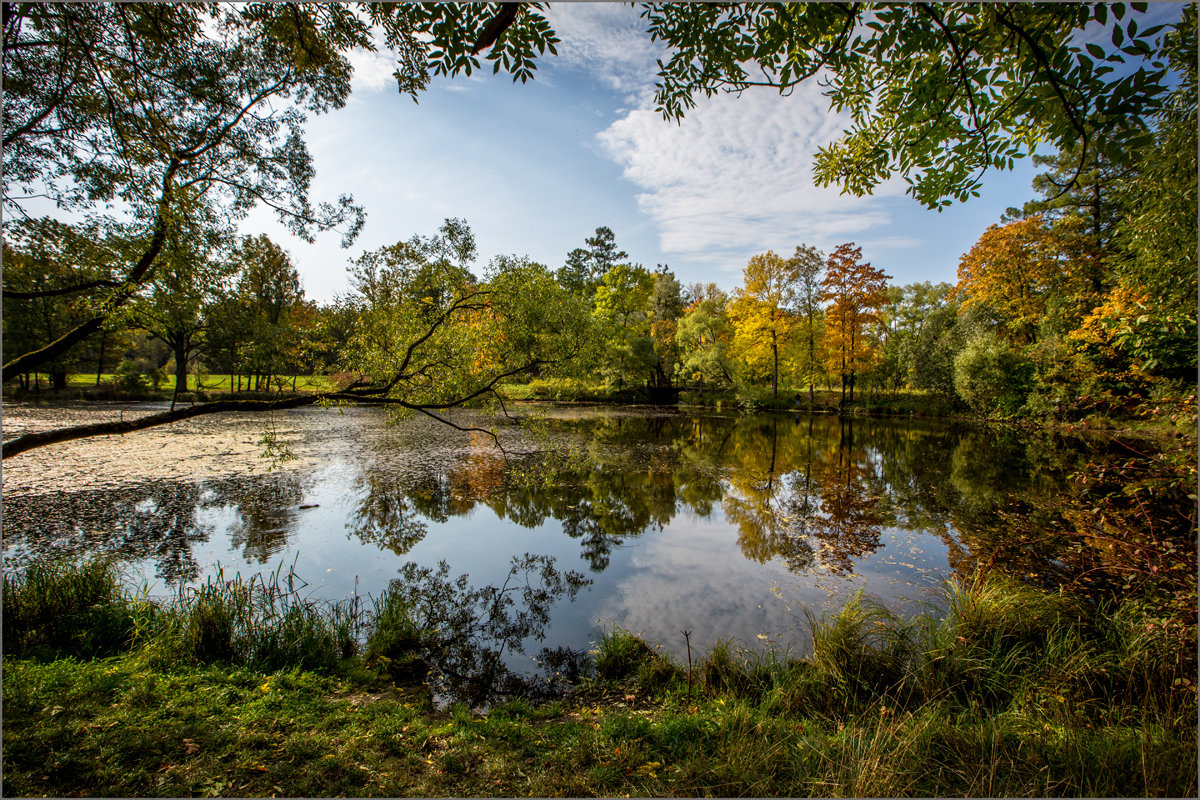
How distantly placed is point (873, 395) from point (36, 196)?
3993cm

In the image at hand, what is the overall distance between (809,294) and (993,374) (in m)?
12.3

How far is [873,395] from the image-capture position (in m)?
34.8

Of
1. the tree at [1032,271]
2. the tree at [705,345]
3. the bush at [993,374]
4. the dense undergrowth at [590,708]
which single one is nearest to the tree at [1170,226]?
the dense undergrowth at [590,708]

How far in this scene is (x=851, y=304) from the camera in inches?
1201

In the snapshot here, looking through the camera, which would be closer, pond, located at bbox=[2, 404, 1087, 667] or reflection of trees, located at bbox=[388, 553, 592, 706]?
reflection of trees, located at bbox=[388, 553, 592, 706]

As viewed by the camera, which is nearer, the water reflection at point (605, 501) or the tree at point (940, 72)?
the tree at point (940, 72)

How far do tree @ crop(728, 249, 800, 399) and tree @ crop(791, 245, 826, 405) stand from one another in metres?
0.33

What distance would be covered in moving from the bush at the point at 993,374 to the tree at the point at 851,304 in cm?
591

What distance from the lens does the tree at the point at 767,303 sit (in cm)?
3322

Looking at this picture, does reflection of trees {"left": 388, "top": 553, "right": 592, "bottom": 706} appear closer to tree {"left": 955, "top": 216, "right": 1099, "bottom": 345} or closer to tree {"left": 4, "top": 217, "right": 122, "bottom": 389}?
tree {"left": 4, "top": 217, "right": 122, "bottom": 389}

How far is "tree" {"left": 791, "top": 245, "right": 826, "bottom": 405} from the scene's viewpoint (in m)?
32.8

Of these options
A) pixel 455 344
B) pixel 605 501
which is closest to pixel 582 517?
pixel 605 501

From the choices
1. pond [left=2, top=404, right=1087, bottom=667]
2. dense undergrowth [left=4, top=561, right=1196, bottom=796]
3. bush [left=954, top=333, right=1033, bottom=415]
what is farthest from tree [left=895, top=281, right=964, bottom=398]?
dense undergrowth [left=4, top=561, right=1196, bottom=796]

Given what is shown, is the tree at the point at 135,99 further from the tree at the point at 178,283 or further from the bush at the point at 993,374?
the bush at the point at 993,374
